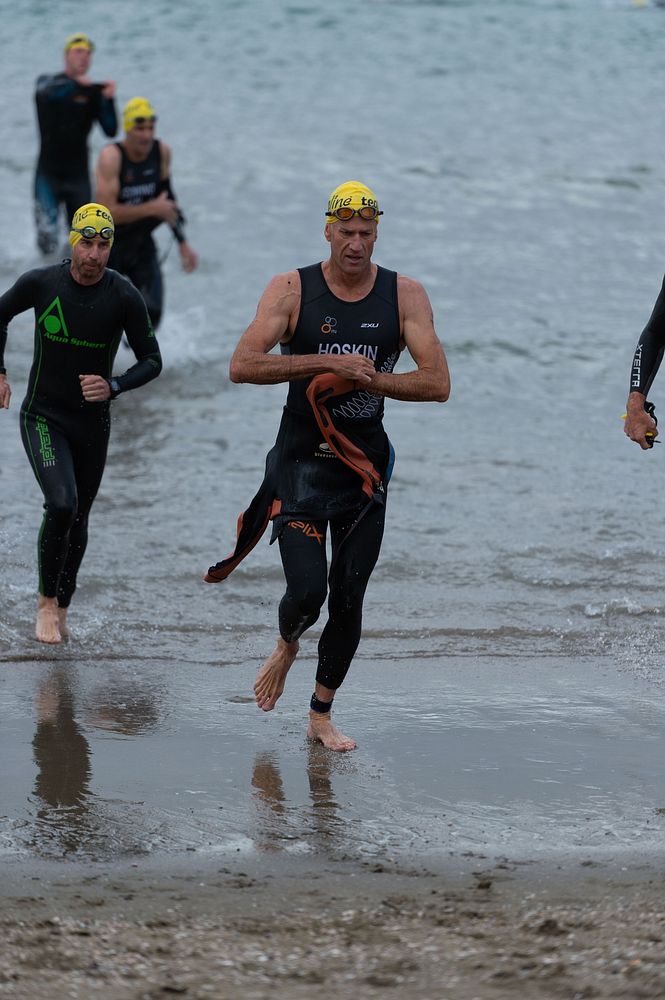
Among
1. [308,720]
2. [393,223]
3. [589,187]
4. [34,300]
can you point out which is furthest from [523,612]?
[589,187]

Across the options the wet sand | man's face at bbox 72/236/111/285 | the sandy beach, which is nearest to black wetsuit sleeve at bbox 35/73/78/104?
man's face at bbox 72/236/111/285

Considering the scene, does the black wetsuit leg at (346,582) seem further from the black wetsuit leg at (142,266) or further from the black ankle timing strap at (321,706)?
the black wetsuit leg at (142,266)

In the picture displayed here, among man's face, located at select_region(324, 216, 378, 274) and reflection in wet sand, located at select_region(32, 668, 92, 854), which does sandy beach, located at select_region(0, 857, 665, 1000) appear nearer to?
reflection in wet sand, located at select_region(32, 668, 92, 854)

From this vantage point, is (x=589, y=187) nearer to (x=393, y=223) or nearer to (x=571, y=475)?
(x=393, y=223)

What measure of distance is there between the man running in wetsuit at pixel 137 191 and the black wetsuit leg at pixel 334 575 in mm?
5876

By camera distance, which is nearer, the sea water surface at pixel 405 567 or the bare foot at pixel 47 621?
the sea water surface at pixel 405 567

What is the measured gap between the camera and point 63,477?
22.3ft

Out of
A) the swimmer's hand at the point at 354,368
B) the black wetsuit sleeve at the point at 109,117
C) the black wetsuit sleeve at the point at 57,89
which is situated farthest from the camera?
the black wetsuit sleeve at the point at 57,89

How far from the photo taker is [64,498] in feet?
22.1

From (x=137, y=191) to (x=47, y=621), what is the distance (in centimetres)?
503

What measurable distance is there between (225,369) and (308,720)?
25.7 ft

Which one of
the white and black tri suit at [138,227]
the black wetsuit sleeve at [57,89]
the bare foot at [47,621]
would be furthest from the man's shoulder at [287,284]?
the black wetsuit sleeve at [57,89]

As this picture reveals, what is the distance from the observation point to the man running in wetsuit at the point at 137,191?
10906 millimetres

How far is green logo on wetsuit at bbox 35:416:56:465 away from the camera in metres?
6.82
